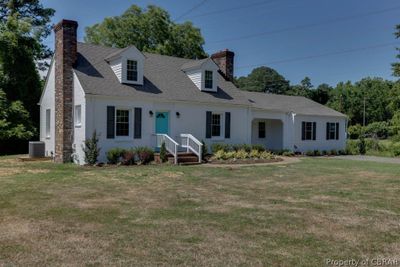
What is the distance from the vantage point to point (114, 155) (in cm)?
1617

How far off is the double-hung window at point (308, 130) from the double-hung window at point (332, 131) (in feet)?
4.61

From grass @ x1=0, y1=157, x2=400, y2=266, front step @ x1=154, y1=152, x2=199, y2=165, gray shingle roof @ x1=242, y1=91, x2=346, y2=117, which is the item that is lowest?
grass @ x1=0, y1=157, x2=400, y2=266

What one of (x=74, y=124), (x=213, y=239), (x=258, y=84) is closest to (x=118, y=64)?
(x=74, y=124)

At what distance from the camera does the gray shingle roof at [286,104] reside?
24531 mm

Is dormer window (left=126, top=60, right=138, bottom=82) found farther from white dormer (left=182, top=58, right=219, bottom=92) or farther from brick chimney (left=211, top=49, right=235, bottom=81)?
brick chimney (left=211, top=49, right=235, bottom=81)

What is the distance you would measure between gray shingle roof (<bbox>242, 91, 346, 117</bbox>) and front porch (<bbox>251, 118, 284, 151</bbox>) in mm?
1135

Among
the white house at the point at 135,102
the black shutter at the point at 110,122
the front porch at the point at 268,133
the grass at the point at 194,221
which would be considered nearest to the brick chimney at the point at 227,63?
the white house at the point at 135,102

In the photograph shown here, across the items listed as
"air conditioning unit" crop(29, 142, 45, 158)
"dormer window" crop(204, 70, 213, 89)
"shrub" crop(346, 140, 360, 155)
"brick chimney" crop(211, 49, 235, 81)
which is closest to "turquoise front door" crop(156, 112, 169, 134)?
"dormer window" crop(204, 70, 213, 89)

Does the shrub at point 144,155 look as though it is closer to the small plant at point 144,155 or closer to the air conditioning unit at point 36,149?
the small plant at point 144,155

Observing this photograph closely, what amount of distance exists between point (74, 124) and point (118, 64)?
140 inches

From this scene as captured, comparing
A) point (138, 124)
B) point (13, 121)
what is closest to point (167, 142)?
point (138, 124)

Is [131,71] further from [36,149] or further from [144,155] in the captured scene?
[36,149]

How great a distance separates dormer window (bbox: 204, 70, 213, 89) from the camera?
21.2 meters

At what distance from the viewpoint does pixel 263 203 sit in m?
8.13
